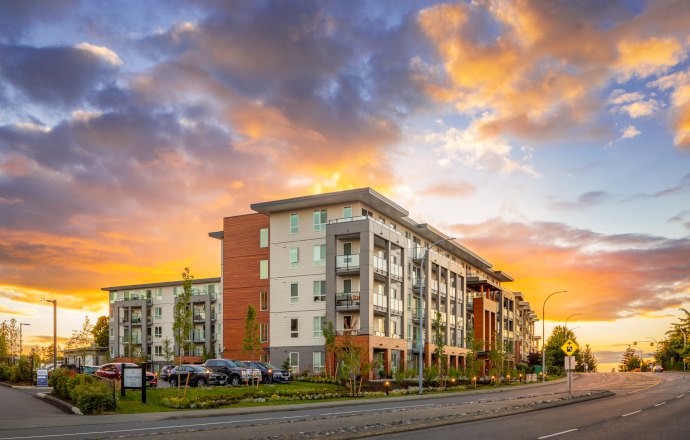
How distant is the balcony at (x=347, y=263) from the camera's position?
52219 millimetres

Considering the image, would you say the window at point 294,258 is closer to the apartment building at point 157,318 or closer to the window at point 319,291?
the window at point 319,291

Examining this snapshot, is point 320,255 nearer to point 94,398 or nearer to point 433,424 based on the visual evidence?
point 94,398

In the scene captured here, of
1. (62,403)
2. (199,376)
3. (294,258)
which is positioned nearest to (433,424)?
(62,403)

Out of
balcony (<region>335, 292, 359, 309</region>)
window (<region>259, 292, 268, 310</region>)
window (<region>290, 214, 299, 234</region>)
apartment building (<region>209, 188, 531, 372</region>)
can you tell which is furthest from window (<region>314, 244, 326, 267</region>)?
window (<region>259, 292, 268, 310</region>)

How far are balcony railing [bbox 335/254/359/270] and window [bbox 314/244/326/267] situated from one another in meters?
1.62

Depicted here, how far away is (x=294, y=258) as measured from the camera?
184ft

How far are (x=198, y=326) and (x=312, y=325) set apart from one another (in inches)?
1474

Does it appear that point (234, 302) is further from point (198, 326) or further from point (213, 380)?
point (198, 326)

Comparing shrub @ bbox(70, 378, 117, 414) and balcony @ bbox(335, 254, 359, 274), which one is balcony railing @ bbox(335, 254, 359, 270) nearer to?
balcony @ bbox(335, 254, 359, 274)

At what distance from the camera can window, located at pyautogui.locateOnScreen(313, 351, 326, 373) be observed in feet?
174

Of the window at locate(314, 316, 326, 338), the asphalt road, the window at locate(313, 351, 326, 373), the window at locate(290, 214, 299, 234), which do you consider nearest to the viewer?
the asphalt road

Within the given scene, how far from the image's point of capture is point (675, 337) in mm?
124500

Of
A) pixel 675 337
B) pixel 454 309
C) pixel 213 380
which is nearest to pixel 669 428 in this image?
pixel 213 380

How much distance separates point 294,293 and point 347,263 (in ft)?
21.3
